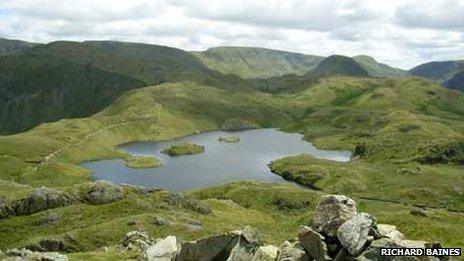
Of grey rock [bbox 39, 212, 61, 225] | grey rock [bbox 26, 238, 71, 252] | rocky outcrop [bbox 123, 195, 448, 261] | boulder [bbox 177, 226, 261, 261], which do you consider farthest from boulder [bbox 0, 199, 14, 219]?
boulder [bbox 177, 226, 261, 261]

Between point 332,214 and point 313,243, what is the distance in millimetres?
2518

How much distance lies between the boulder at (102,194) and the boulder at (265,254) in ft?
345

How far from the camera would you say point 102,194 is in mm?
142750

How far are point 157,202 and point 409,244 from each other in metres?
116

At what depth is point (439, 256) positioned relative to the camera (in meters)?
36.8

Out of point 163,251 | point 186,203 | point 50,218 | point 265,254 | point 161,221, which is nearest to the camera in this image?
point 265,254

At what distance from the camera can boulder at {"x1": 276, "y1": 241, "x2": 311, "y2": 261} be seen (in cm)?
3797

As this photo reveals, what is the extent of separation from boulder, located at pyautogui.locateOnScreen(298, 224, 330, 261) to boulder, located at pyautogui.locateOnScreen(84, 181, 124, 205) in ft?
357

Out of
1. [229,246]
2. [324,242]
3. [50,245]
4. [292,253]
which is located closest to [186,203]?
[50,245]

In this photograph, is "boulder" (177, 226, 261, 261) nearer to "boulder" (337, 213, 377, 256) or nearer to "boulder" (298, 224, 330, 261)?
"boulder" (298, 224, 330, 261)

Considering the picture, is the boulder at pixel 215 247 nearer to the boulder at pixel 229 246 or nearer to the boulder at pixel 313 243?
the boulder at pixel 229 246

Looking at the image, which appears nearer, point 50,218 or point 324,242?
point 324,242

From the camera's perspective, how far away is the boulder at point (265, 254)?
1576 inches

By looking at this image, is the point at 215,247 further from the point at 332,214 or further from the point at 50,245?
the point at 50,245
